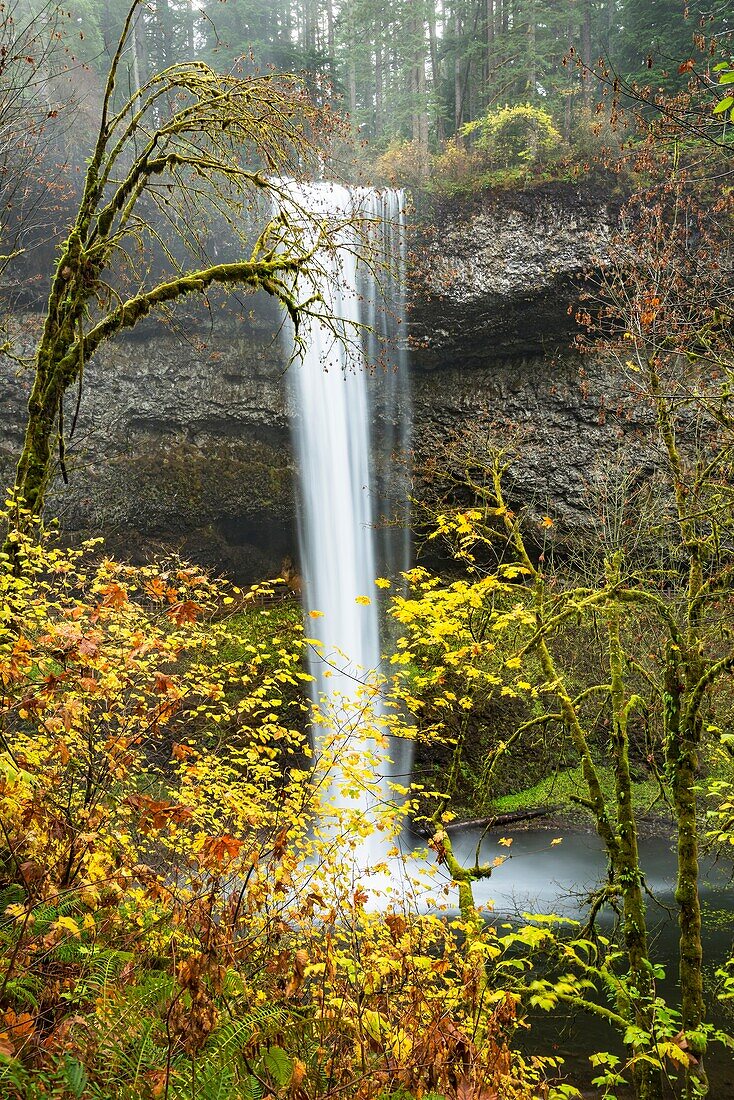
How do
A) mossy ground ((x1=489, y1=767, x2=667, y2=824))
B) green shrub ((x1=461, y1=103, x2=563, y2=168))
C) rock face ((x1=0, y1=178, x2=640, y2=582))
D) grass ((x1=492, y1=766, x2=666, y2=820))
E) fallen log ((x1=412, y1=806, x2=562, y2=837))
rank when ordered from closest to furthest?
fallen log ((x1=412, y1=806, x2=562, y2=837)), mossy ground ((x1=489, y1=767, x2=667, y2=824)), grass ((x1=492, y1=766, x2=666, y2=820)), rock face ((x1=0, y1=178, x2=640, y2=582)), green shrub ((x1=461, y1=103, x2=563, y2=168))

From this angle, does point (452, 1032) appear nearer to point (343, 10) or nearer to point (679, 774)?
point (679, 774)

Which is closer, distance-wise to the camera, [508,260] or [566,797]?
[566,797]

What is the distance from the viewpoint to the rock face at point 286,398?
48.3 ft

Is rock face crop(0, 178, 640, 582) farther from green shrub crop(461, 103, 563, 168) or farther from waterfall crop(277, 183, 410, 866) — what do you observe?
green shrub crop(461, 103, 563, 168)

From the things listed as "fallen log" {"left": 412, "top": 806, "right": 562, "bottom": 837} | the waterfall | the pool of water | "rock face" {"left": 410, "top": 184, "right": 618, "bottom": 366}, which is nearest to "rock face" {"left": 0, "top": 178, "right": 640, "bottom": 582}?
"rock face" {"left": 410, "top": 184, "right": 618, "bottom": 366}

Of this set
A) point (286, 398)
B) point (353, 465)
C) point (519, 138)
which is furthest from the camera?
point (353, 465)

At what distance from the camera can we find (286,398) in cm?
1589

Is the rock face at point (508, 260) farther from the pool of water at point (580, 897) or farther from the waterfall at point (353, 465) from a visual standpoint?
the pool of water at point (580, 897)

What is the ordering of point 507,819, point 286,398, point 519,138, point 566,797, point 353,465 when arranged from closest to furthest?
point 507,819 < point 566,797 < point 519,138 < point 286,398 < point 353,465

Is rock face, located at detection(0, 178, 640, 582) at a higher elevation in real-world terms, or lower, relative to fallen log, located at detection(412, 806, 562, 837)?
higher

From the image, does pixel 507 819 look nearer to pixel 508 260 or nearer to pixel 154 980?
pixel 508 260

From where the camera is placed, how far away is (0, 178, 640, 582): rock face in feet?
48.3

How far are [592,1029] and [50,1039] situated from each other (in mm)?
6949

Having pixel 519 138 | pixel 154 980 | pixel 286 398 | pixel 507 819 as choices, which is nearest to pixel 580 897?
pixel 507 819
